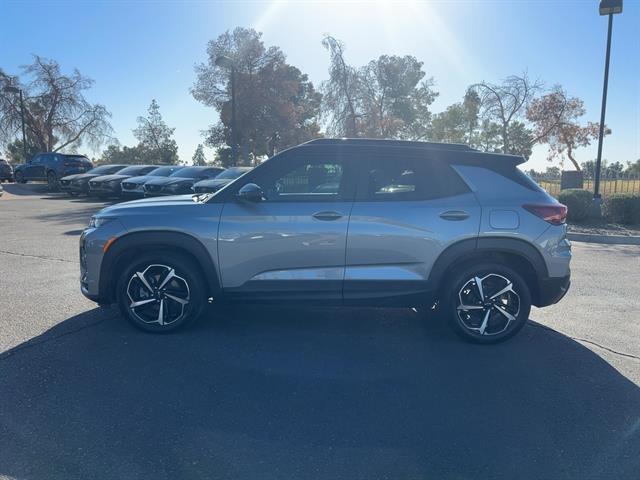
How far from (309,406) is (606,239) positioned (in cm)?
1005

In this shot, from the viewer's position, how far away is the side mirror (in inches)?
169

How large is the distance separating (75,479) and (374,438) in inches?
66.0

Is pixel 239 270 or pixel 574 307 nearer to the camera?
pixel 239 270

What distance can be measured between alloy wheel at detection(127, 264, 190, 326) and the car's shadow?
9.3 inches

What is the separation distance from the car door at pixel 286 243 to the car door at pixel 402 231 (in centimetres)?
15

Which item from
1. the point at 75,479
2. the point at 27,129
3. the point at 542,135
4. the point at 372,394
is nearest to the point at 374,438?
the point at 372,394

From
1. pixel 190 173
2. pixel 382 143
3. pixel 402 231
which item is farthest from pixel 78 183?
pixel 402 231

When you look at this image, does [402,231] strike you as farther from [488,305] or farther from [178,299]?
[178,299]

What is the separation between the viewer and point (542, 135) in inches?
1235

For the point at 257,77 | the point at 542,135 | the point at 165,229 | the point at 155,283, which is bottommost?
the point at 155,283

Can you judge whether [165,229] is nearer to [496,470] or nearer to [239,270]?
[239,270]

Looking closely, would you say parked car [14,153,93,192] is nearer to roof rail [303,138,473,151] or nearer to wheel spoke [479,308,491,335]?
roof rail [303,138,473,151]

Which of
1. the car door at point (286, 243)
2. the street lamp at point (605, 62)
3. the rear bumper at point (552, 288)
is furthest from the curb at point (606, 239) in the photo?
the car door at point (286, 243)

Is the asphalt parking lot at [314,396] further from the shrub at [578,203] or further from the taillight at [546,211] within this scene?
the shrub at [578,203]
